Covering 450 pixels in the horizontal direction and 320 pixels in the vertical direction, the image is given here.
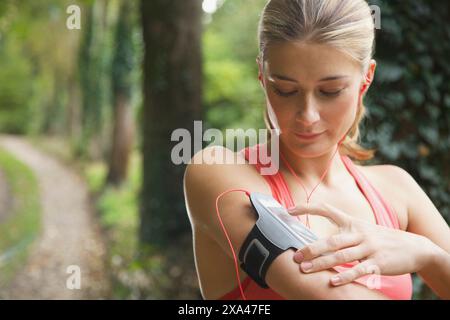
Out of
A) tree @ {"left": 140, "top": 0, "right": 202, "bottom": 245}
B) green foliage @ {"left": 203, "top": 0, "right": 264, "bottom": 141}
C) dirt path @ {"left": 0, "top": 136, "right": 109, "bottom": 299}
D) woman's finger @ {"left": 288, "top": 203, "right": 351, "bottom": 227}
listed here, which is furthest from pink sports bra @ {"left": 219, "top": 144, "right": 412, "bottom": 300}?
green foliage @ {"left": 203, "top": 0, "right": 264, "bottom": 141}

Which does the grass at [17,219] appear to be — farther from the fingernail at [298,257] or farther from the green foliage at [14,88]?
the fingernail at [298,257]

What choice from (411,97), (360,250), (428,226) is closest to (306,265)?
(360,250)

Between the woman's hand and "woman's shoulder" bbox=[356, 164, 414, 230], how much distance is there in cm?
27

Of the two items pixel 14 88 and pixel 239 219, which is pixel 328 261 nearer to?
pixel 239 219

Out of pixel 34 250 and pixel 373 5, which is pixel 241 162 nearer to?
pixel 373 5

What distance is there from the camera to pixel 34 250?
8.95 meters

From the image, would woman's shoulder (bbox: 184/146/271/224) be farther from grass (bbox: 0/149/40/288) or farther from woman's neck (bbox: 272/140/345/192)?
grass (bbox: 0/149/40/288)

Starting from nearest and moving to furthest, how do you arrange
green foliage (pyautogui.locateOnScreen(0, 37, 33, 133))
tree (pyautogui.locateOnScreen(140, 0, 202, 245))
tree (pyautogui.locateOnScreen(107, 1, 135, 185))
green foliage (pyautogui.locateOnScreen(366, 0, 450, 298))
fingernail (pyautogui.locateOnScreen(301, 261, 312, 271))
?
1. fingernail (pyautogui.locateOnScreen(301, 261, 312, 271))
2. green foliage (pyautogui.locateOnScreen(366, 0, 450, 298))
3. tree (pyautogui.locateOnScreen(140, 0, 202, 245))
4. tree (pyautogui.locateOnScreen(107, 1, 135, 185))
5. green foliage (pyautogui.locateOnScreen(0, 37, 33, 133))

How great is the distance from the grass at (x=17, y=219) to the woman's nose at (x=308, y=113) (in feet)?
23.2

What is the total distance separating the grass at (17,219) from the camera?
8195 mm

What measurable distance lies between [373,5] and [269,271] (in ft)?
7.04

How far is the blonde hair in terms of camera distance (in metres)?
1.31

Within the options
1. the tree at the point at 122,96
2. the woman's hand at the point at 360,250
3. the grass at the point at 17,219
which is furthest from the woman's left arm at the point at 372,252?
the tree at the point at 122,96
